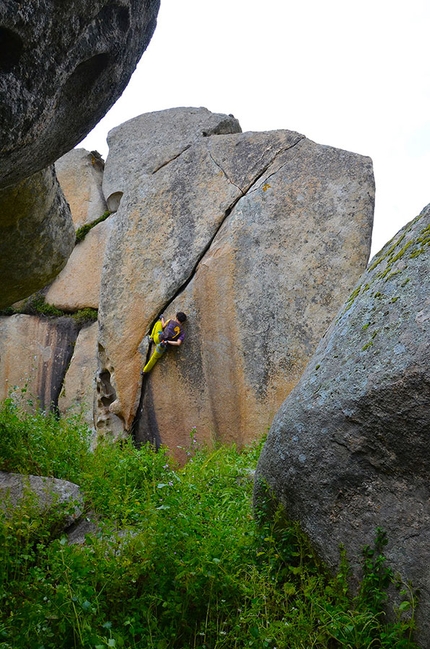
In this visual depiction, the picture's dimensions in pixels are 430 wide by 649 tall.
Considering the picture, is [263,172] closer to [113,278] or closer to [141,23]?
[113,278]

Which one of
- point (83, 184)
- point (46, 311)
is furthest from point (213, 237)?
point (83, 184)

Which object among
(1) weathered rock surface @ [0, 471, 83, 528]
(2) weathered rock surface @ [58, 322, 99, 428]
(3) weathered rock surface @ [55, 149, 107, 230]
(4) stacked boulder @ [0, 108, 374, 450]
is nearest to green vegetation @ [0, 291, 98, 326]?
(2) weathered rock surface @ [58, 322, 99, 428]

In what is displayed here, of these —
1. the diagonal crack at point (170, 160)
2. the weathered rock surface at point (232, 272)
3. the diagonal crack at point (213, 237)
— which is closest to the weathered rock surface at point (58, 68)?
the weathered rock surface at point (232, 272)

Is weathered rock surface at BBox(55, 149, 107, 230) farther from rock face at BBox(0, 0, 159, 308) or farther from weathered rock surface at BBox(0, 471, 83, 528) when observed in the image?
rock face at BBox(0, 0, 159, 308)

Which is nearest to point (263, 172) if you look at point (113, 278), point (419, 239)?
point (113, 278)

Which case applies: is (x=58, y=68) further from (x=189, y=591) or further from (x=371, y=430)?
(x=189, y=591)

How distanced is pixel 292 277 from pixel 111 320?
2359 mm

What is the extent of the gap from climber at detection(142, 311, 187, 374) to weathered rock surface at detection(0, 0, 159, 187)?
497cm

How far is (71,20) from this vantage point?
7.31 feet

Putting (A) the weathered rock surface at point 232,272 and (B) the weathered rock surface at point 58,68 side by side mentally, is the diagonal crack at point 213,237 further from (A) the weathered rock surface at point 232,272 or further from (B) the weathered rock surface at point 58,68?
(B) the weathered rock surface at point 58,68

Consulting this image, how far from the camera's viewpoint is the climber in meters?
7.81

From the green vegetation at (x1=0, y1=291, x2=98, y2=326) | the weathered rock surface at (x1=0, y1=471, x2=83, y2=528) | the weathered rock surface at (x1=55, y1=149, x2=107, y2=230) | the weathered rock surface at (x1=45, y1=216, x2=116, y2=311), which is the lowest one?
the weathered rock surface at (x1=0, y1=471, x2=83, y2=528)

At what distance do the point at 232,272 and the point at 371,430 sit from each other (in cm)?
526

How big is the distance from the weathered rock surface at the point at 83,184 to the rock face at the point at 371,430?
8503 mm
